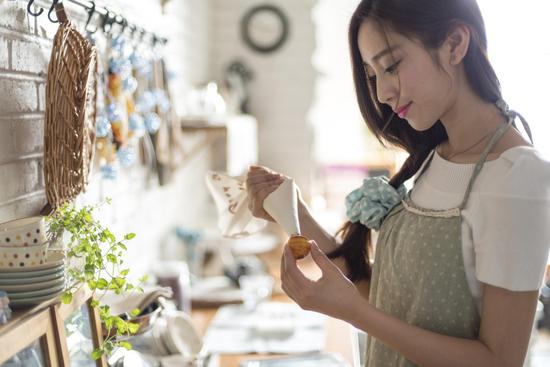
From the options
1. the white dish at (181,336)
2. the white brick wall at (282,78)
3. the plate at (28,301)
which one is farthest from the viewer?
the white brick wall at (282,78)

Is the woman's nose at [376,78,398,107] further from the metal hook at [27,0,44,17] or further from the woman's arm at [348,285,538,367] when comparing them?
the metal hook at [27,0,44,17]

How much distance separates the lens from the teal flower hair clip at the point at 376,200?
4.41 feet

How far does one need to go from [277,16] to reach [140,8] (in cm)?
170

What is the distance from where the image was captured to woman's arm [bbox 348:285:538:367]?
1.02 metres

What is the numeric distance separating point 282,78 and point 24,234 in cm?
296

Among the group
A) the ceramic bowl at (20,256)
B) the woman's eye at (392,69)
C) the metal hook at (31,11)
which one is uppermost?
the metal hook at (31,11)

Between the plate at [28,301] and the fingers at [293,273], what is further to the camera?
the fingers at [293,273]

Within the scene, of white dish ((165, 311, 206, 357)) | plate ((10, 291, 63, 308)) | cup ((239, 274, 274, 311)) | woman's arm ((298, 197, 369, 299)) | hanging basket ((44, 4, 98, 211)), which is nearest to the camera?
plate ((10, 291, 63, 308))

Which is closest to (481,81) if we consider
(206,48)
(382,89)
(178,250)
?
(382,89)

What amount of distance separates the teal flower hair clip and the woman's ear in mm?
327

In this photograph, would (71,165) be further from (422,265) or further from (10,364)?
(422,265)

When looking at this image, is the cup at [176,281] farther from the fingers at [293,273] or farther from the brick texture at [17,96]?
the fingers at [293,273]

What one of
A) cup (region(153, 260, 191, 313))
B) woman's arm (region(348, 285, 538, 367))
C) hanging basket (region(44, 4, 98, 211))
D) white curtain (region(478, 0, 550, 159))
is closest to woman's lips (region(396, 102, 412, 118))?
woman's arm (region(348, 285, 538, 367))

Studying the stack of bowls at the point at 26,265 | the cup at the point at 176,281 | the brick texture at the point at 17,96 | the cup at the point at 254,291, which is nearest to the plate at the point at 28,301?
the stack of bowls at the point at 26,265
